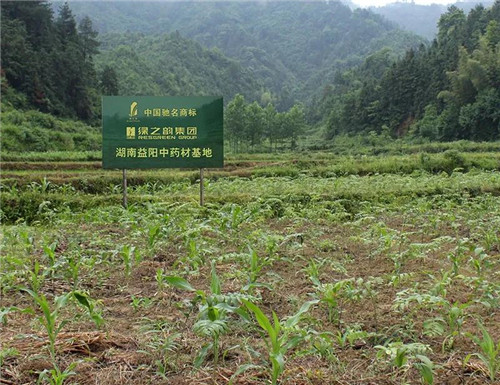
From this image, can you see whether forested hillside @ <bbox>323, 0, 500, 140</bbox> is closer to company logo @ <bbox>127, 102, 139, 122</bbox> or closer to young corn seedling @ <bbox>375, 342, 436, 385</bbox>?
company logo @ <bbox>127, 102, 139, 122</bbox>

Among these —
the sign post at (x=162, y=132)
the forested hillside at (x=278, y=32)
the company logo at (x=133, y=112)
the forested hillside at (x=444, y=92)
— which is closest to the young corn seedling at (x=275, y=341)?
the sign post at (x=162, y=132)

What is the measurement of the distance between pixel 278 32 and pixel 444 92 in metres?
108

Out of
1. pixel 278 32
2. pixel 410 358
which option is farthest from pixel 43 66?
pixel 278 32

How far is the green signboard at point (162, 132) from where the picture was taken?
8719mm

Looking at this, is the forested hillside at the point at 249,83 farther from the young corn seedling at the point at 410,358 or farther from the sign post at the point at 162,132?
the young corn seedling at the point at 410,358

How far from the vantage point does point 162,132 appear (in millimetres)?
8844

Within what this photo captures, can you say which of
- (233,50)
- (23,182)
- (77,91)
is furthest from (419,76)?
(233,50)

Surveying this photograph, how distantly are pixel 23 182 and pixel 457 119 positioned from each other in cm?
3834

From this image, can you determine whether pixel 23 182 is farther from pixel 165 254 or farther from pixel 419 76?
pixel 419 76

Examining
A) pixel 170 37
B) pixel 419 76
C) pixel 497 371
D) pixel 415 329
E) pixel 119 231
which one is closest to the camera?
pixel 497 371

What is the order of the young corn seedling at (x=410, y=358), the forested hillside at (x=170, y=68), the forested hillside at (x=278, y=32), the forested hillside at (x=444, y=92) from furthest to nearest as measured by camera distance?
the forested hillside at (x=278, y=32), the forested hillside at (x=170, y=68), the forested hillside at (x=444, y=92), the young corn seedling at (x=410, y=358)

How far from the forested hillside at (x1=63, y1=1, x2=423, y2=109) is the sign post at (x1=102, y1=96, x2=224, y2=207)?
89062 mm

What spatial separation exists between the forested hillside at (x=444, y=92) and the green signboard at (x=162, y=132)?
37278mm

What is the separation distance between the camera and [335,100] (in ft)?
232
